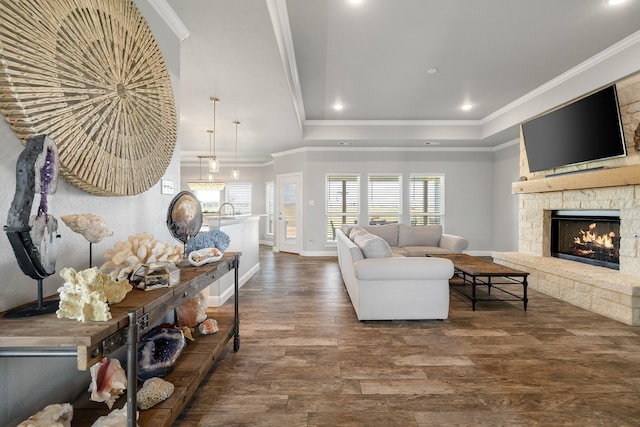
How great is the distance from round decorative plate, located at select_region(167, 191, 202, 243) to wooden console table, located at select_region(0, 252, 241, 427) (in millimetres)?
234

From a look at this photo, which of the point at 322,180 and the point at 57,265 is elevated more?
the point at 322,180

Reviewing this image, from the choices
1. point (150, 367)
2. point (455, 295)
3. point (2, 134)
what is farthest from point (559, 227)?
point (2, 134)

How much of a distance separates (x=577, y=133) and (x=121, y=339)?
5.33 meters

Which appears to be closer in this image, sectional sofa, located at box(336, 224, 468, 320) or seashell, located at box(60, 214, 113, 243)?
seashell, located at box(60, 214, 113, 243)

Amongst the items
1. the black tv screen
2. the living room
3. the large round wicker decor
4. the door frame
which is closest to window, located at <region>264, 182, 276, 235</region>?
the living room

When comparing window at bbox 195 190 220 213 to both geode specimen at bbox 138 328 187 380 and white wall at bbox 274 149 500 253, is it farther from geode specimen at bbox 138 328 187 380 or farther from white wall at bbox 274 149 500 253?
geode specimen at bbox 138 328 187 380

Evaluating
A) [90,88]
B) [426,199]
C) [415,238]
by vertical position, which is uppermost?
[90,88]

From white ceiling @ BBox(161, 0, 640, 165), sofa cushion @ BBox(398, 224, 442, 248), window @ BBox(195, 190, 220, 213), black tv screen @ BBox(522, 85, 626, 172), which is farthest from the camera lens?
window @ BBox(195, 190, 220, 213)

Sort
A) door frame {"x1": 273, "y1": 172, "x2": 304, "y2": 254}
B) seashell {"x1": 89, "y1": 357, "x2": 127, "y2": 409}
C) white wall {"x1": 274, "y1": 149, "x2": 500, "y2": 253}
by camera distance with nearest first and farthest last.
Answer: seashell {"x1": 89, "y1": 357, "x2": 127, "y2": 409} < white wall {"x1": 274, "y1": 149, "x2": 500, "y2": 253} < door frame {"x1": 273, "y1": 172, "x2": 304, "y2": 254}

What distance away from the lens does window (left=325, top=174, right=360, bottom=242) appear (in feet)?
24.3

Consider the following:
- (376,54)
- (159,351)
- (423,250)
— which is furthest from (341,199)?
(159,351)

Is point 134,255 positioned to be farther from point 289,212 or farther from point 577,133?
point 289,212

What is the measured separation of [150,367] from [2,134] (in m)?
1.28

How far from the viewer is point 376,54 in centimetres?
366
